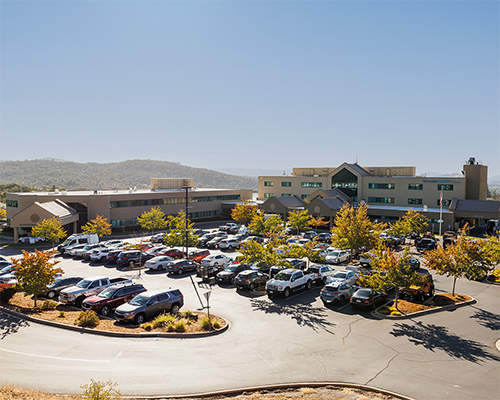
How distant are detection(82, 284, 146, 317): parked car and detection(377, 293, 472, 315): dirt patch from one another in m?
16.2

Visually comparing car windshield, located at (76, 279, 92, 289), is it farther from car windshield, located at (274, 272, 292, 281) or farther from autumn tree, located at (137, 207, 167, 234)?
autumn tree, located at (137, 207, 167, 234)

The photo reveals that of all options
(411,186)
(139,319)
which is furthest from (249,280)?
(411,186)

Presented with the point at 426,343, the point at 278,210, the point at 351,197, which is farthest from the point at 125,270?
the point at 351,197

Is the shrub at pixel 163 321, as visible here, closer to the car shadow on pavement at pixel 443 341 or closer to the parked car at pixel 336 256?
the car shadow on pavement at pixel 443 341

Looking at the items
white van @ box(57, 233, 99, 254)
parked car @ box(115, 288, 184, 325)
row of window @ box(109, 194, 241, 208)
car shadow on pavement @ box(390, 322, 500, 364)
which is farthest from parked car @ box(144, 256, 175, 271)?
row of window @ box(109, 194, 241, 208)

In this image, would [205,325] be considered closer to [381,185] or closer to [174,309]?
[174,309]

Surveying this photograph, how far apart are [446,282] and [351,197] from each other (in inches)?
1916

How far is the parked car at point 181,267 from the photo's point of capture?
104 ft

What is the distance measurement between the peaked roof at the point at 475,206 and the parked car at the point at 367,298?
1809 inches

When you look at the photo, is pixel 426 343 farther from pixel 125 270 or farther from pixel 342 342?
pixel 125 270

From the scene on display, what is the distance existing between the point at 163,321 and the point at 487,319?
18826 millimetres

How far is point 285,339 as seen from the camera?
55.4 feet

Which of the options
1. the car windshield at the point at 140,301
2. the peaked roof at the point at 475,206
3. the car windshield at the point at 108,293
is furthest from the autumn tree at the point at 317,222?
the car windshield at the point at 140,301

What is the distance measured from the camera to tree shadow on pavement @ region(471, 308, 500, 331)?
62.1 ft
